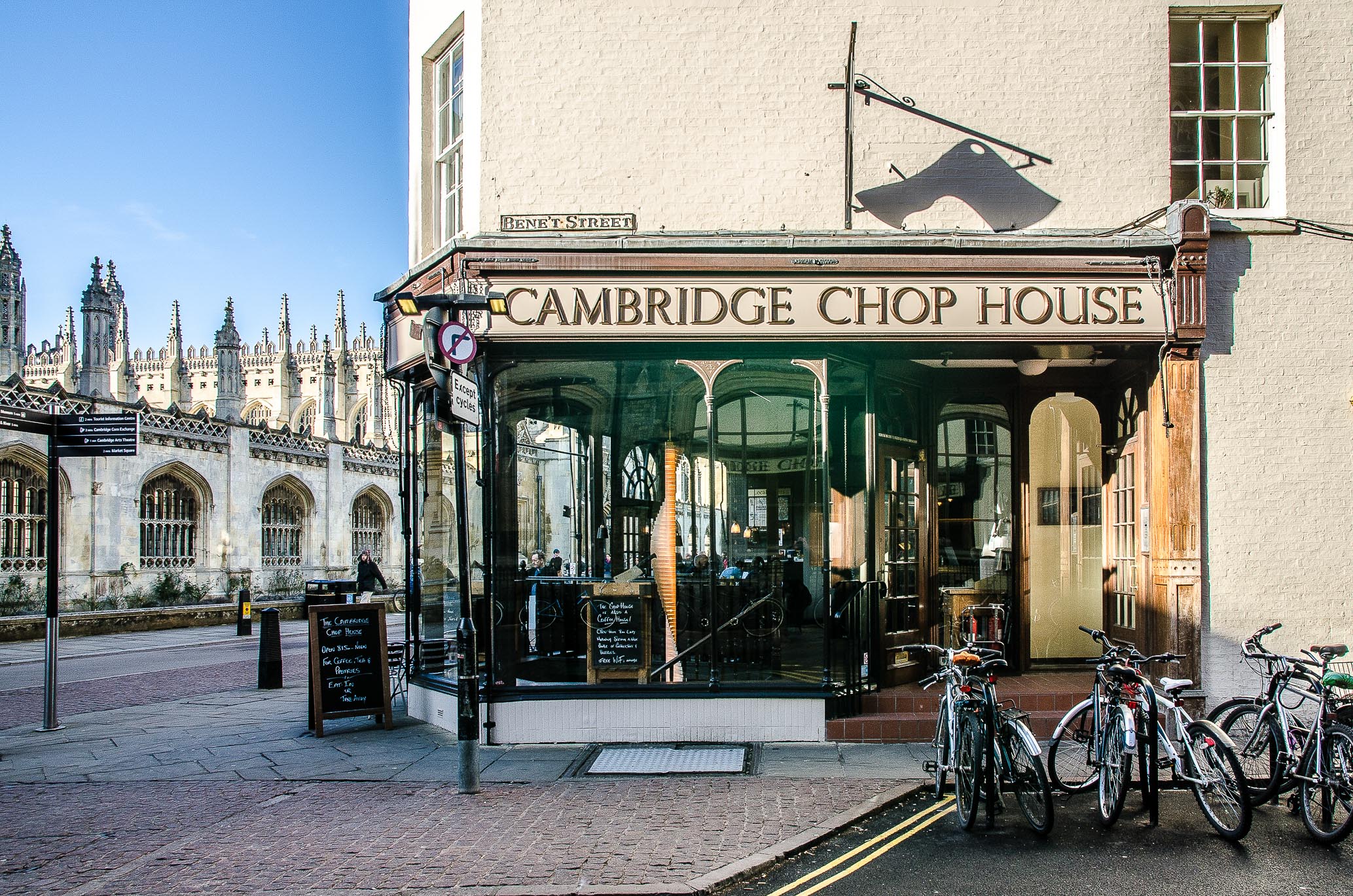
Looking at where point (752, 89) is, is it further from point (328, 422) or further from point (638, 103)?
point (328, 422)

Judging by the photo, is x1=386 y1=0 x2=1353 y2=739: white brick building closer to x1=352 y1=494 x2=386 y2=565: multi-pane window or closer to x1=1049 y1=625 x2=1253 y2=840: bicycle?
x1=1049 y1=625 x2=1253 y2=840: bicycle

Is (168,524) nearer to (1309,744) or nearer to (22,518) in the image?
(22,518)

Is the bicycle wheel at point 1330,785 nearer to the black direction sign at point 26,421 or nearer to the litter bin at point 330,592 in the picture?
the black direction sign at point 26,421

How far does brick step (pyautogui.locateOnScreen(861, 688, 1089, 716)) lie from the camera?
→ 9.00 m

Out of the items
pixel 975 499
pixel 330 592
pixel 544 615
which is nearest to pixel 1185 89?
pixel 975 499

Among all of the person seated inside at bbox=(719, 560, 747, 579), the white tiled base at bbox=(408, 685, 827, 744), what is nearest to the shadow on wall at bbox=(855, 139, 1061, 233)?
the person seated inside at bbox=(719, 560, 747, 579)

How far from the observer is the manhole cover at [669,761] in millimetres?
7770

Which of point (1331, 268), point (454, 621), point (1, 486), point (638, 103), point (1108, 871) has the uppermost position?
point (638, 103)

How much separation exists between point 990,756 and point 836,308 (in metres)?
4.08

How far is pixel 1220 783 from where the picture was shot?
604 centimetres

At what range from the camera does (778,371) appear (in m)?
9.35

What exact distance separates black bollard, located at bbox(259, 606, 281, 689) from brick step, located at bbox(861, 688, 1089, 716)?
7.63 meters

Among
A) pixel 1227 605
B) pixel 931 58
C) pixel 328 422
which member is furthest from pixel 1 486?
pixel 328 422

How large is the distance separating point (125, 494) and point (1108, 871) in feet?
80.5
